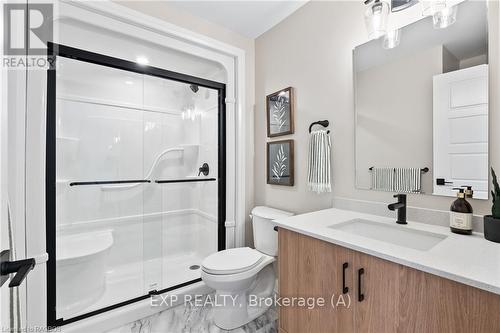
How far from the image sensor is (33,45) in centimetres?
135

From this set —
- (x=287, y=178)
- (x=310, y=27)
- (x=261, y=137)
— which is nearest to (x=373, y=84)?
(x=310, y=27)

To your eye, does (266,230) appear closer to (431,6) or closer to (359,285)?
(359,285)

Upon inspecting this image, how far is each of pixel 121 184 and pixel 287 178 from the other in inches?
58.0

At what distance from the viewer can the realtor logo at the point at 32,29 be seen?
3.82 feet

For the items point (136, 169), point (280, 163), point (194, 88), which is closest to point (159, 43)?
point (194, 88)

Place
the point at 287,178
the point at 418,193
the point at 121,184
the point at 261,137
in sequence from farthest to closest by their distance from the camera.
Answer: the point at 261,137
the point at 121,184
the point at 287,178
the point at 418,193

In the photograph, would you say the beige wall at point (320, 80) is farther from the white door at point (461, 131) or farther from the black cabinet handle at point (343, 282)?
the black cabinet handle at point (343, 282)

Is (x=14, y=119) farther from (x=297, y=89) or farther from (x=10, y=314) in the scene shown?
(x=297, y=89)

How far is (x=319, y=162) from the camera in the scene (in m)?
1.63

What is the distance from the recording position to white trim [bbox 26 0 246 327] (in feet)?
4.32

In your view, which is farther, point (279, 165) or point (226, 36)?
point (226, 36)

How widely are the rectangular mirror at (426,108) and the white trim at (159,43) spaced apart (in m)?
1.11

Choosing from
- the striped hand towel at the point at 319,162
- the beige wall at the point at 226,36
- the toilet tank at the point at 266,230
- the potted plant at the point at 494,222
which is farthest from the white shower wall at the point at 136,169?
the potted plant at the point at 494,222

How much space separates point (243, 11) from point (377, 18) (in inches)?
42.8
